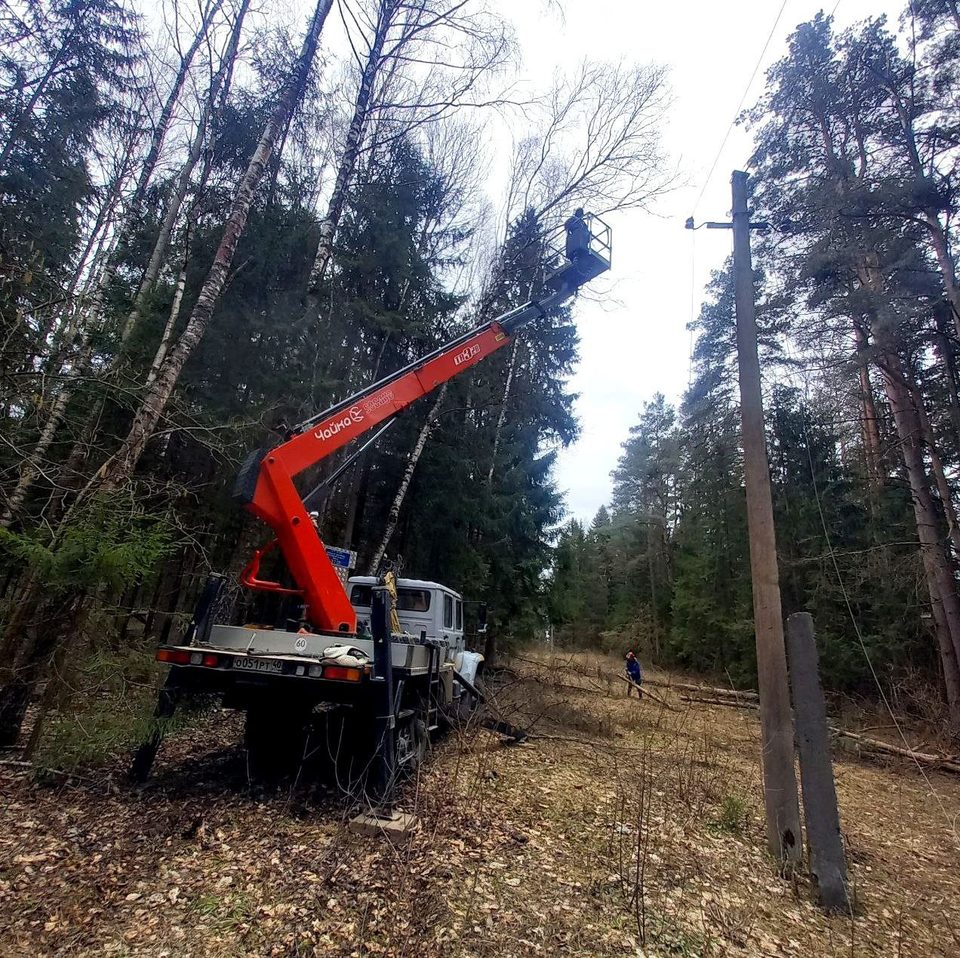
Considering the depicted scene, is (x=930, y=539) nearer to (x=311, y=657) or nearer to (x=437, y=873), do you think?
(x=437, y=873)

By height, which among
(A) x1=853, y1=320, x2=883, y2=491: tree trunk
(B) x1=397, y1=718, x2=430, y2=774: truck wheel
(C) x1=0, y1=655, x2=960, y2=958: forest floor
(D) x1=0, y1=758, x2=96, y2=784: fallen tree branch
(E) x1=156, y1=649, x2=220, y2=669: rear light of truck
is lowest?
(C) x1=0, y1=655, x2=960, y2=958: forest floor

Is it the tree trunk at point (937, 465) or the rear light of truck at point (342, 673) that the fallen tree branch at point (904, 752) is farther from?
→ the rear light of truck at point (342, 673)

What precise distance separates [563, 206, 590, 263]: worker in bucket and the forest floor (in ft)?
26.0

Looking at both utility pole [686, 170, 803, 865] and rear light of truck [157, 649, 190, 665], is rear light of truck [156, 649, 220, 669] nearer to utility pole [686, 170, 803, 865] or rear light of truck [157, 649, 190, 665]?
rear light of truck [157, 649, 190, 665]

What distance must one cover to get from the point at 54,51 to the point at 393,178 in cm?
645

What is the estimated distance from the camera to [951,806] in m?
7.72

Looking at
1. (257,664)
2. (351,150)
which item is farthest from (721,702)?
(351,150)

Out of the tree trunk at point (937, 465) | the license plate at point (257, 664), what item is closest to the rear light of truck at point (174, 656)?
the license plate at point (257, 664)

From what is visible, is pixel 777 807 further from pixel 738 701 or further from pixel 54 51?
pixel 54 51

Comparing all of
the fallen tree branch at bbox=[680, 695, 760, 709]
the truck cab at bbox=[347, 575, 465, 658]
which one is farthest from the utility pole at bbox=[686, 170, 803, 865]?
the fallen tree branch at bbox=[680, 695, 760, 709]

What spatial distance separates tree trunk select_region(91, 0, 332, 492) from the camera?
18.6ft

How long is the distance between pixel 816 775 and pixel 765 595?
4.97 ft

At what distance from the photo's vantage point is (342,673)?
4.45m

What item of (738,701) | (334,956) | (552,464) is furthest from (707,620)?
(334,956)
